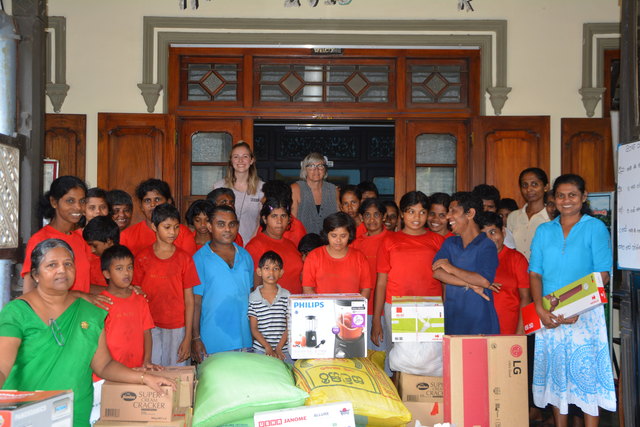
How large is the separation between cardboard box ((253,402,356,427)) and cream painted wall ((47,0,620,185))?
367 centimetres

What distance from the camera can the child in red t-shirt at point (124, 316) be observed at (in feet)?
9.89

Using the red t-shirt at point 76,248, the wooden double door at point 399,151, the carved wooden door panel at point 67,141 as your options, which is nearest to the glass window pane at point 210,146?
the wooden double door at point 399,151

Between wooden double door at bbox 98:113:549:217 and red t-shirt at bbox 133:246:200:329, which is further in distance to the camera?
wooden double door at bbox 98:113:549:217

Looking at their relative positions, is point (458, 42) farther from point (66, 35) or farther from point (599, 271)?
point (66, 35)

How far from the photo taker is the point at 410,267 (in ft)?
12.0

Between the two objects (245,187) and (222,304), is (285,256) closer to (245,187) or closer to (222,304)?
(222,304)

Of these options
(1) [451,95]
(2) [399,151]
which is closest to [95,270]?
(2) [399,151]

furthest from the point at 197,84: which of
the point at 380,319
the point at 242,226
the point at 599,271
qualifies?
the point at 599,271

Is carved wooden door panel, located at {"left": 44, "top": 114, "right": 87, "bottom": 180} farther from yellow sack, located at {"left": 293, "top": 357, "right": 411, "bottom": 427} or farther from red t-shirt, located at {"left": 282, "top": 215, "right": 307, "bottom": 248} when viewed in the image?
yellow sack, located at {"left": 293, "top": 357, "right": 411, "bottom": 427}

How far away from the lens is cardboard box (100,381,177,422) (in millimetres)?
2486

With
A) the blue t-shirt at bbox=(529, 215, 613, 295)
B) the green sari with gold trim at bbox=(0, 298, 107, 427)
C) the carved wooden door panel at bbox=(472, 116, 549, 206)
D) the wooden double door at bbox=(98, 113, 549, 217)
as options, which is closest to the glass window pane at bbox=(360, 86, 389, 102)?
the wooden double door at bbox=(98, 113, 549, 217)

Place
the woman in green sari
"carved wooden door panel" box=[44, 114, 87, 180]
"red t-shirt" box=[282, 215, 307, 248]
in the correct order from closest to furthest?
the woman in green sari
"red t-shirt" box=[282, 215, 307, 248]
"carved wooden door panel" box=[44, 114, 87, 180]

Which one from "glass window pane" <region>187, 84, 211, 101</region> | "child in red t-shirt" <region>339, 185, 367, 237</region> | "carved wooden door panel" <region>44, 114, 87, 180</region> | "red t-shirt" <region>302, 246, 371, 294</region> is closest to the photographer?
"red t-shirt" <region>302, 246, 371, 294</region>

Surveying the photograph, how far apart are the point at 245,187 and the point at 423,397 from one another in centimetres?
205
